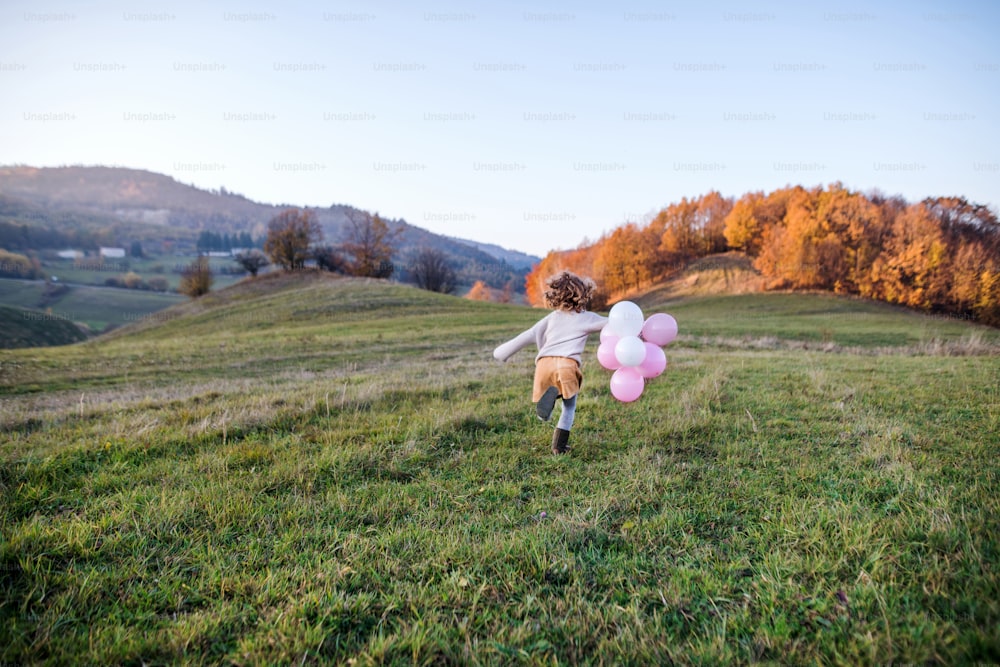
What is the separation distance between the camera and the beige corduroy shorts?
15.9 feet

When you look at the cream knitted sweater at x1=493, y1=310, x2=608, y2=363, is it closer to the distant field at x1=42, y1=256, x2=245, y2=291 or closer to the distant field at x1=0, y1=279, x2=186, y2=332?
the distant field at x1=0, y1=279, x2=186, y2=332

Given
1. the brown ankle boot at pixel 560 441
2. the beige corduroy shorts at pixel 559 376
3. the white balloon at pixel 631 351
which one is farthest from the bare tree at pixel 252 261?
the white balloon at pixel 631 351

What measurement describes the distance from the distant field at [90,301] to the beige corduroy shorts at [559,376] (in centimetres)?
8618

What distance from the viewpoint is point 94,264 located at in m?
110

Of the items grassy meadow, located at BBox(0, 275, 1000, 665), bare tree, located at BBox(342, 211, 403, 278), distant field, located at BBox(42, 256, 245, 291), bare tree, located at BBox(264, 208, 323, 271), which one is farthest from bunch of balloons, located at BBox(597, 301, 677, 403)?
distant field, located at BBox(42, 256, 245, 291)

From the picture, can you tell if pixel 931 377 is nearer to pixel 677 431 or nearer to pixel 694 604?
pixel 677 431

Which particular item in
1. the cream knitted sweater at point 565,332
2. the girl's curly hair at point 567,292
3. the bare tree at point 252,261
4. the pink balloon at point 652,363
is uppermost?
the bare tree at point 252,261

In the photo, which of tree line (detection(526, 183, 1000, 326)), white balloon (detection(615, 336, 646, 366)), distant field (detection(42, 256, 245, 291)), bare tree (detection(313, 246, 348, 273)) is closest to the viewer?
white balloon (detection(615, 336, 646, 366))

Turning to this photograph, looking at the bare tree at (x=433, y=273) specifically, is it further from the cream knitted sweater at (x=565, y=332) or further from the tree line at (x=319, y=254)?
the cream knitted sweater at (x=565, y=332)

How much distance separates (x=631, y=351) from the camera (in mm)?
4668

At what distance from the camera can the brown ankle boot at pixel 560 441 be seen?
482 centimetres

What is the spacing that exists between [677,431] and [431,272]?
6657 centimetres

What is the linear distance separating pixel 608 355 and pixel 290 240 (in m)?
65.0

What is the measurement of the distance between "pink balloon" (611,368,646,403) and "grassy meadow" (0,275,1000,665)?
570 millimetres
